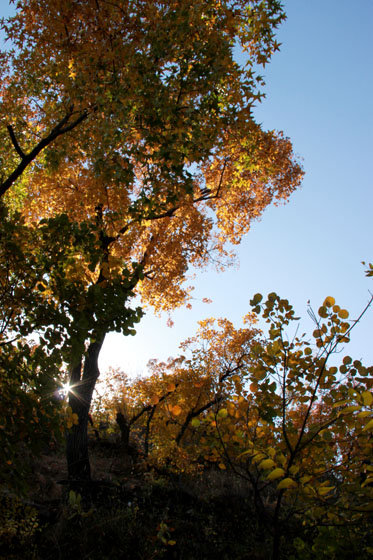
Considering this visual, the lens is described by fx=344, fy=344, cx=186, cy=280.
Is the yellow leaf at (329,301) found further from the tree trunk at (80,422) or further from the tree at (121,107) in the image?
the tree trunk at (80,422)

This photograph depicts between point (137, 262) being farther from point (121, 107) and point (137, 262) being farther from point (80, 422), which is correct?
point (80, 422)

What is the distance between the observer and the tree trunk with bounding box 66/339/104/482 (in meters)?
7.81

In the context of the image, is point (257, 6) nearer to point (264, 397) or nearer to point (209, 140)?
point (209, 140)

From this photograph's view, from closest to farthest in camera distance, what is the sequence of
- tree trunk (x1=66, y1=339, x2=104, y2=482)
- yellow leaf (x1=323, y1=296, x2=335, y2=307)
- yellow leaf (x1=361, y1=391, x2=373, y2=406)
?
1. yellow leaf (x1=361, y1=391, x2=373, y2=406)
2. yellow leaf (x1=323, y1=296, x2=335, y2=307)
3. tree trunk (x1=66, y1=339, x2=104, y2=482)

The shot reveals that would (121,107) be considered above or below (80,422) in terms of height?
above

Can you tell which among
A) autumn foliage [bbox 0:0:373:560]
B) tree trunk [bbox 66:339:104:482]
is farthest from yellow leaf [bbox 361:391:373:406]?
tree trunk [bbox 66:339:104:482]

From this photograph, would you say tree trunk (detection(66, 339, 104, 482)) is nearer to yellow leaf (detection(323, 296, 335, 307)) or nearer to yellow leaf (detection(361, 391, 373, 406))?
yellow leaf (detection(323, 296, 335, 307))

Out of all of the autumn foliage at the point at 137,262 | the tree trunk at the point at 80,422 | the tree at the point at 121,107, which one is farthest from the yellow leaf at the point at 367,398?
the tree trunk at the point at 80,422

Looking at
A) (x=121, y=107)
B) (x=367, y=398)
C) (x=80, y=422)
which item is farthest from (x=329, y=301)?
(x=80, y=422)

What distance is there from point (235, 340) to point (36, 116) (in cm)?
986

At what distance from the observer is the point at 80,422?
8.00m

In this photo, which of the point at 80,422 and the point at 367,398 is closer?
the point at 367,398

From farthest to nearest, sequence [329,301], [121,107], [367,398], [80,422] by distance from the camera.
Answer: [80,422] → [121,107] → [329,301] → [367,398]

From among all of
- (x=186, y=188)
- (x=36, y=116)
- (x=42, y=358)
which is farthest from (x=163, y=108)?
(x=36, y=116)
